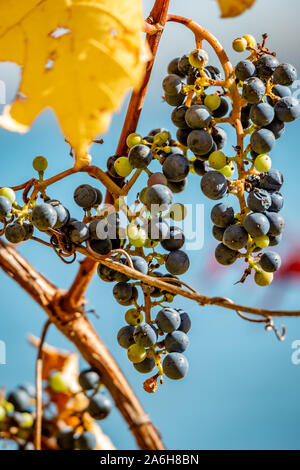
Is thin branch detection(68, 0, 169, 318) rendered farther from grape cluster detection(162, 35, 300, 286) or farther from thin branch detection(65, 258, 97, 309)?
thin branch detection(65, 258, 97, 309)

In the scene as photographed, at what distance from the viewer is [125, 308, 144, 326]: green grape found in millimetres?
1288

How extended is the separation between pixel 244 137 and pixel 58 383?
4.18 feet

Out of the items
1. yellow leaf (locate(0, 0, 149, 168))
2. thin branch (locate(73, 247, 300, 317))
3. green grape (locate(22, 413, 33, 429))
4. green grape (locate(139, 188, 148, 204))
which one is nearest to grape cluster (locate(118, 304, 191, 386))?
thin branch (locate(73, 247, 300, 317))

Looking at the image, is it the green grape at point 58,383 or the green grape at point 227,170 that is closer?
the green grape at point 227,170

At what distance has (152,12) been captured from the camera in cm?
131

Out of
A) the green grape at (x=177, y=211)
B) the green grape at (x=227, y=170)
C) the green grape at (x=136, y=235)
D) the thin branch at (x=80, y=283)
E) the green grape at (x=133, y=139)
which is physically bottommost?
the green grape at (x=136, y=235)

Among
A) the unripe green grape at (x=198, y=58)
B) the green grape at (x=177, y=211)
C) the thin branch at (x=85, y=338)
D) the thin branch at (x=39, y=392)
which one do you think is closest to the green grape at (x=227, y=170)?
the green grape at (x=177, y=211)

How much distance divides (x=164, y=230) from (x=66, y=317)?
2.11 feet

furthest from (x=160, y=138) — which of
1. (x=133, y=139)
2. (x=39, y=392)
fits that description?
(x=39, y=392)

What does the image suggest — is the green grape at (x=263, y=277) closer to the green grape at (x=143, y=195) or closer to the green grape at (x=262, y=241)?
the green grape at (x=262, y=241)

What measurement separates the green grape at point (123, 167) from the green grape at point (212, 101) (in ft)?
0.70

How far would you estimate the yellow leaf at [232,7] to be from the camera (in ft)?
2.92

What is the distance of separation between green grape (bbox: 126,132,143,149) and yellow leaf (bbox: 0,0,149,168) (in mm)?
423

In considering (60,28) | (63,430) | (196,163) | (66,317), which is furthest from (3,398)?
(60,28)
